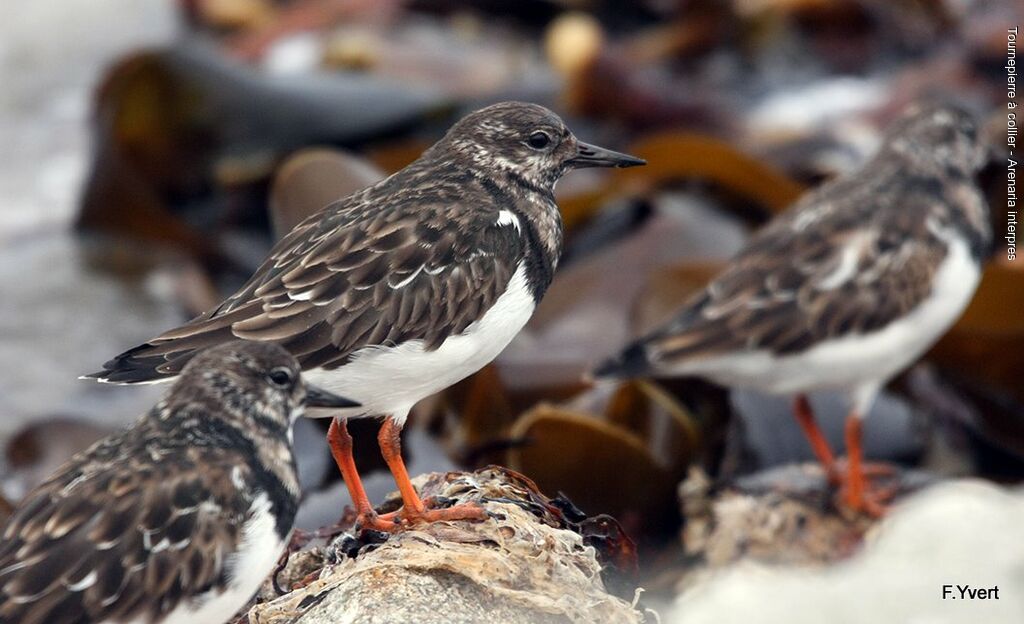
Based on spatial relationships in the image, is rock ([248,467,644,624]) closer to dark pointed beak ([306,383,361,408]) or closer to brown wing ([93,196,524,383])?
dark pointed beak ([306,383,361,408])

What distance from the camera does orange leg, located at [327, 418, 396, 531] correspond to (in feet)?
11.0

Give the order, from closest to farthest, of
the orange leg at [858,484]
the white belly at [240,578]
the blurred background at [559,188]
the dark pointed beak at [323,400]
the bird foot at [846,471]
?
1. the white belly at [240,578]
2. the dark pointed beak at [323,400]
3. the blurred background at [559,188]
4. the orange leg at [858,484]
5. the bird foot at [846,471]

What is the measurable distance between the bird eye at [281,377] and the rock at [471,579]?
40 centimetres

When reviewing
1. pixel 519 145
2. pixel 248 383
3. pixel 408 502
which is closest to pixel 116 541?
pixel 248 383

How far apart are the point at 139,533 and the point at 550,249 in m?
1.38

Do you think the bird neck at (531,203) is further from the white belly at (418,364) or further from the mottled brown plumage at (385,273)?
the white belly at (418,364)

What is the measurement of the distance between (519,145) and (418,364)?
75 cm

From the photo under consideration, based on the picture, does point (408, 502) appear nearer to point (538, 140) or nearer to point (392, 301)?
point (392, 301)

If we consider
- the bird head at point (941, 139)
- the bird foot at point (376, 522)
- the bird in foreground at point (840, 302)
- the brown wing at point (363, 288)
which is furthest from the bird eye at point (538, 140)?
the bird head at point (941, 139)

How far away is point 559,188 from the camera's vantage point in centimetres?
675

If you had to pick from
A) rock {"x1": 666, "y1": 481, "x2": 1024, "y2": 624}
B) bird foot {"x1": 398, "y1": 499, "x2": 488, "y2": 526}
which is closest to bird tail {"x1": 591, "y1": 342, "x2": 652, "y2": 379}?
bird foot {"x1": 398, "y1": 499, "x2": 488, "y2": 526}

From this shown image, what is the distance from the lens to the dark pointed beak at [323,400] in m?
3.13

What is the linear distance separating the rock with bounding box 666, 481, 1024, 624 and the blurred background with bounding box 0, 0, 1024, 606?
31.8 inches

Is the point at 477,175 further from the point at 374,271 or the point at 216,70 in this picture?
the point at 216,70
